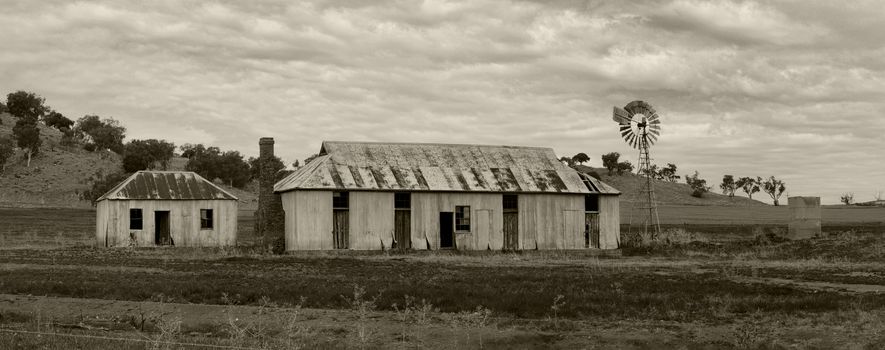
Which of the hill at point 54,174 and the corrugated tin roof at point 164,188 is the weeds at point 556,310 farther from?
the hill at point 54,174

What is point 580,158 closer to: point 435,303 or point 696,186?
point 696,186

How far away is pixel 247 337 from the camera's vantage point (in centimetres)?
1495

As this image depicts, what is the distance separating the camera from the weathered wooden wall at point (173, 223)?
4472 cm

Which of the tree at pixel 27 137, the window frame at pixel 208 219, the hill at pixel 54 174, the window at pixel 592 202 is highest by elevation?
the tree at pixel 27 137

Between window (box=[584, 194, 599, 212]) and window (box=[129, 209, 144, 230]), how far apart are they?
21.4 metres

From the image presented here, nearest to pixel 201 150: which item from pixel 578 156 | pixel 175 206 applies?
pixel 578 156

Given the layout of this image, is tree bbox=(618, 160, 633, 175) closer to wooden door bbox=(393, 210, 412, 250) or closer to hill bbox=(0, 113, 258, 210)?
hill bbox=(0, 113, 258, 210)

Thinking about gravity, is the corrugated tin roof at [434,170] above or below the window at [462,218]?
above

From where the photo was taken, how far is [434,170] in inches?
1690

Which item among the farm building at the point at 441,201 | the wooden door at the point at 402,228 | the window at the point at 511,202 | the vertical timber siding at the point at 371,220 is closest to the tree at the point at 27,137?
the farm building at the point at 441,201

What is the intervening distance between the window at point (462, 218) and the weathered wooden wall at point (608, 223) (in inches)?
261

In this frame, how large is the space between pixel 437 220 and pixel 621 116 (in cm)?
1571

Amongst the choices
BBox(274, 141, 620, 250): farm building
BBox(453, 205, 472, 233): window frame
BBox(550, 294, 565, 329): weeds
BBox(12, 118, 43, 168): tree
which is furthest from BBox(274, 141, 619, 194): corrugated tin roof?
BBox(12, 118, 43, 168): tree

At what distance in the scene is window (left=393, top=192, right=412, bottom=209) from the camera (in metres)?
41.0
